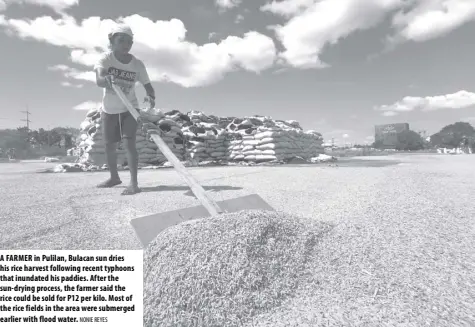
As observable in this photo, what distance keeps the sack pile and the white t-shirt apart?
299 cm

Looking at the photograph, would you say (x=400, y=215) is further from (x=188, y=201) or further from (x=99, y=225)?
(x=99, y=225)

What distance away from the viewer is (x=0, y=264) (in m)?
0.98

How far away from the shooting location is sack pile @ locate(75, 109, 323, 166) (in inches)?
222

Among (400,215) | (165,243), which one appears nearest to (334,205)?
(400,215)

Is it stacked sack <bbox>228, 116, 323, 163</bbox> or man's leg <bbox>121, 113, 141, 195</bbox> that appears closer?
man's leg <bbox>121, 113, 141, 195</bbox>

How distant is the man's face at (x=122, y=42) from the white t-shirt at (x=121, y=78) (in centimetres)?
9

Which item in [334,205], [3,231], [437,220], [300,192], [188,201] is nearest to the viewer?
[3,231]

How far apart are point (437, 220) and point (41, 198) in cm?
279

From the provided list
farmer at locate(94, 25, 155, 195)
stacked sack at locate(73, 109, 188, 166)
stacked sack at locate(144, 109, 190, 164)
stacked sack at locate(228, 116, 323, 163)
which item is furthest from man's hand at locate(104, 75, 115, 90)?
stacked sack at locate(228, 116, 323, 163)

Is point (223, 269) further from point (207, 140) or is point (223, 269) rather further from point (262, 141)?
point (207, 140)

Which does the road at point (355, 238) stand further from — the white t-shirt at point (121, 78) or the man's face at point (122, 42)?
the man's face at point (122, 42)

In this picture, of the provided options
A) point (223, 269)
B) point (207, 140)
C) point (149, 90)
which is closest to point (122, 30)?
point (149, 90)

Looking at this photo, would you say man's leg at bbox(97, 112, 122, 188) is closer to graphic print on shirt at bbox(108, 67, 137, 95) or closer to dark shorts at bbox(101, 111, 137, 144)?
dark shorts at bbox(101, 111, 137, 144)

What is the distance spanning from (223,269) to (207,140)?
5.97m
